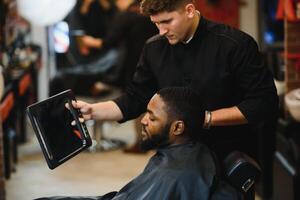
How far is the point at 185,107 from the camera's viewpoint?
2.25 metres

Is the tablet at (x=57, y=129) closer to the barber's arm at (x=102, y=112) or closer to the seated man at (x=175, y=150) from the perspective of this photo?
the barber's arm at (x=102, y=112)

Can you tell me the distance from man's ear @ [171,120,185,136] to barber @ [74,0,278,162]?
0.12m

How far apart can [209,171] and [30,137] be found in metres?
4.28

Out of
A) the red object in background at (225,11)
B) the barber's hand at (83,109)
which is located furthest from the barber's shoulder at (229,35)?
the red object in background at (225,11)

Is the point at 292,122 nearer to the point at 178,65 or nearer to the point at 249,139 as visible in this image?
the point at 249,139

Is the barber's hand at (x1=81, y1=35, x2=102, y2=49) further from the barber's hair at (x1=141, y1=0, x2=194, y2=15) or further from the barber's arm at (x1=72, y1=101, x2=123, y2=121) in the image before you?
the barber's hair at (x1=141, y1=0, x2=194, y2=15)

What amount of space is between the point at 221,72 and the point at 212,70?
0.04 m

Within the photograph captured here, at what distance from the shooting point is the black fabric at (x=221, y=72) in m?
2.45

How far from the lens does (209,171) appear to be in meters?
2.25

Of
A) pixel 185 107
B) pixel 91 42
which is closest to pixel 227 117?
pixel 185 107

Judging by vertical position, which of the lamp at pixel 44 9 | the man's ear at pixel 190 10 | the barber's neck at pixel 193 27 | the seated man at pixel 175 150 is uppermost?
the man's ear at pixel 190 10

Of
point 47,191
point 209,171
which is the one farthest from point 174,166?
point 47,191

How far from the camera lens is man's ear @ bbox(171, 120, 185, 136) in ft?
7.38

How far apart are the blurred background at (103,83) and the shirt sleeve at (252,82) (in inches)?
34.9
